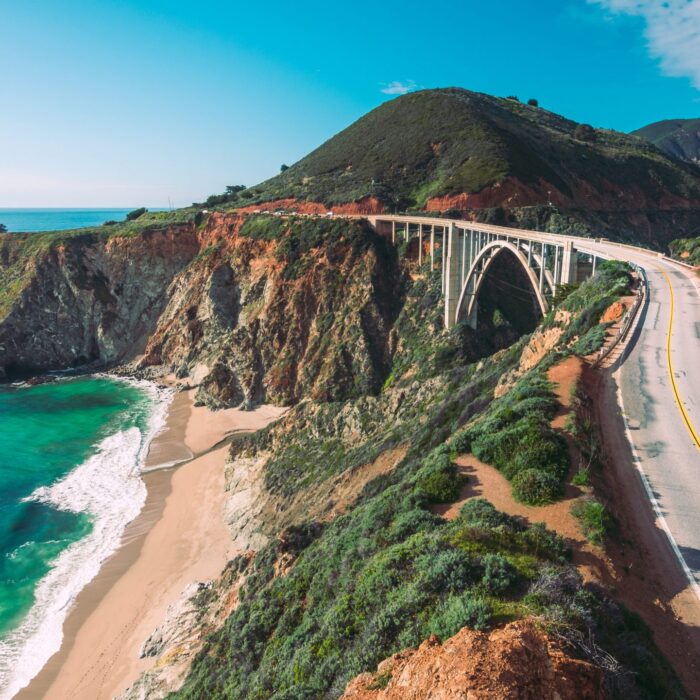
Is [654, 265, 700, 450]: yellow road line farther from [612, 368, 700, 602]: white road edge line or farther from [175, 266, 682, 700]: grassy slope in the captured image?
[175, 266, 682, 700]: grassy slope

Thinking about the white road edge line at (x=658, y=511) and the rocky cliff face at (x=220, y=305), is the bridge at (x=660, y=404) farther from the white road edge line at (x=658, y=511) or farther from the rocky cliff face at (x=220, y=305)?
the rocky cliff face at (x=220, y=305)

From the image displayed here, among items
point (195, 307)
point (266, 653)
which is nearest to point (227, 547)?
point (266, 653)

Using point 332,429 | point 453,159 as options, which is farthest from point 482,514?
point 453,159

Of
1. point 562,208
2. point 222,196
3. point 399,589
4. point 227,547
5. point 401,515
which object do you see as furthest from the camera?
point 222,196

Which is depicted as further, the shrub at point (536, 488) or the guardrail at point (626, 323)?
the guardrail at point (626, 323)

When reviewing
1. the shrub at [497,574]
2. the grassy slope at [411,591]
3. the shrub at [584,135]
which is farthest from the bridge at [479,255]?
the shrub at [584,135]

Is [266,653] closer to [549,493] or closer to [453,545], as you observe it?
[453,545]

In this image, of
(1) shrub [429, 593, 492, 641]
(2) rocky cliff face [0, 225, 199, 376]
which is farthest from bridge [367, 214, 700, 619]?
(2) rocky cliff face [0, 225, 199, 376]
